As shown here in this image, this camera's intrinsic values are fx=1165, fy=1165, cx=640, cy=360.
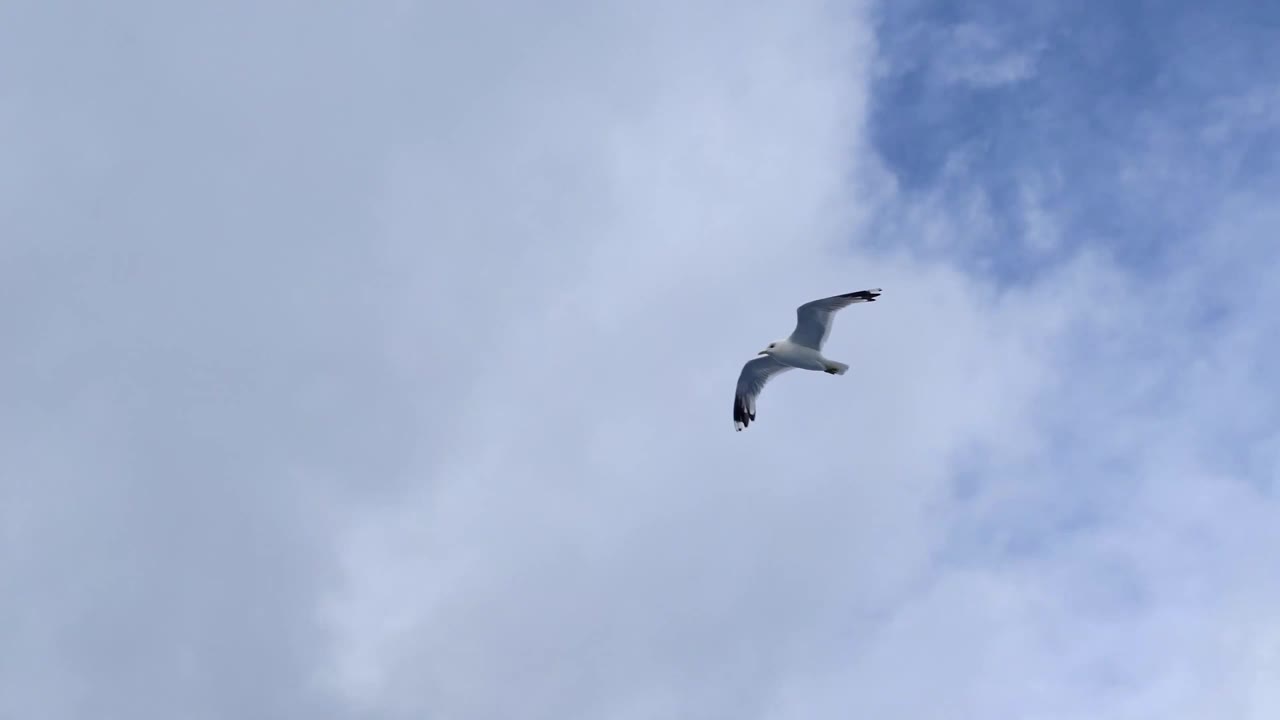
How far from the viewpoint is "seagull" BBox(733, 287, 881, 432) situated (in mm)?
51438

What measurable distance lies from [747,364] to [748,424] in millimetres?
3076

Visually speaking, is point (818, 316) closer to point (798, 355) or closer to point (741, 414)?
point (798, 355)

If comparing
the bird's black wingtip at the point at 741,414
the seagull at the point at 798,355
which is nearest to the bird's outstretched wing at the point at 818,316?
the seagull at the point at 798,355

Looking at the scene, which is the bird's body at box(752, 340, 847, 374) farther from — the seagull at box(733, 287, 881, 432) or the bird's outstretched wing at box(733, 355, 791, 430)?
the bird's outstretched wing at box(733, 355, 791, 430)

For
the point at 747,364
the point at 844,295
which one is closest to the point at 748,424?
the point at 747,364

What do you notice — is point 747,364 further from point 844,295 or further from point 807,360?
point 844,295

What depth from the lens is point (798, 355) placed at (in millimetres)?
53719

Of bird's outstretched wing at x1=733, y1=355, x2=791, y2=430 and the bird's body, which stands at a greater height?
bird's outstretched wing at x1=733, y1=355, x2=791, y2=430

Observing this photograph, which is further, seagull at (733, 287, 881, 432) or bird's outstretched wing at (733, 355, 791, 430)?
bird's outstretched wing at (733, 355, 791, 430)

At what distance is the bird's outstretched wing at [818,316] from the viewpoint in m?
50.7

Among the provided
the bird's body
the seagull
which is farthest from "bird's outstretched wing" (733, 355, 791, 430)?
the bird's body

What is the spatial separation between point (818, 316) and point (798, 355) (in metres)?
2.37

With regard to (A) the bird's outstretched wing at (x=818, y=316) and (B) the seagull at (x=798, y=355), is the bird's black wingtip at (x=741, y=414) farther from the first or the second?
(A) the bird's outstretched wing at (x=818, y=316)

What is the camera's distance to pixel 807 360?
53781 mm
